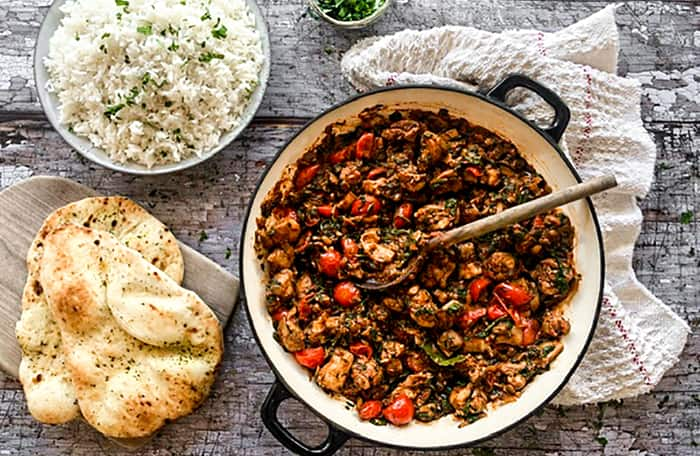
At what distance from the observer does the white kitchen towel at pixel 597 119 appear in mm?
3541

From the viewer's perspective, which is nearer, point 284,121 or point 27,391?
point 27,391

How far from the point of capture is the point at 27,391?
3516mm

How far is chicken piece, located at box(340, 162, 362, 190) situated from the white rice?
543 mm

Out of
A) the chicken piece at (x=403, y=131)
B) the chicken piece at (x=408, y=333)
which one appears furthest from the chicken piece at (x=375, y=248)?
the chicken piece at (x=403, y=131)

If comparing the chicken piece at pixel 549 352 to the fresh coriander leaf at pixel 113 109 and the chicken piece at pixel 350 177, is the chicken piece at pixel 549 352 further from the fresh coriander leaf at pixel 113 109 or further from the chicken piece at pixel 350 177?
the fresh coriander leaf at pixel 113 109

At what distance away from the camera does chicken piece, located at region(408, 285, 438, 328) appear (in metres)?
3.31

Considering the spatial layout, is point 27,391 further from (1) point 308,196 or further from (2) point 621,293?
(2) point 621,293

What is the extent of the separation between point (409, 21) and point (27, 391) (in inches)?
93.3

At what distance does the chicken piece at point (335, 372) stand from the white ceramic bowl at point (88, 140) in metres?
1.02

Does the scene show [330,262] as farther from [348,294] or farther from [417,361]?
[417,361]

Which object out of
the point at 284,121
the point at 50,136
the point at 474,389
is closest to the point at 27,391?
the point at 50,136

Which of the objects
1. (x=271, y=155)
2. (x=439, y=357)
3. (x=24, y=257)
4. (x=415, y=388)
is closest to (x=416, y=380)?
(x=415, y=388)

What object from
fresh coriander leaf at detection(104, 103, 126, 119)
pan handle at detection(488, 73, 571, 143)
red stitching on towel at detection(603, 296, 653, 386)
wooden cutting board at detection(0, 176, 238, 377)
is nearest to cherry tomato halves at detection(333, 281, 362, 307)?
wooden cutting board at detection(0, 176, 238, 377)

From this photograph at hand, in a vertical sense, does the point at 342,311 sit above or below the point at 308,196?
below
